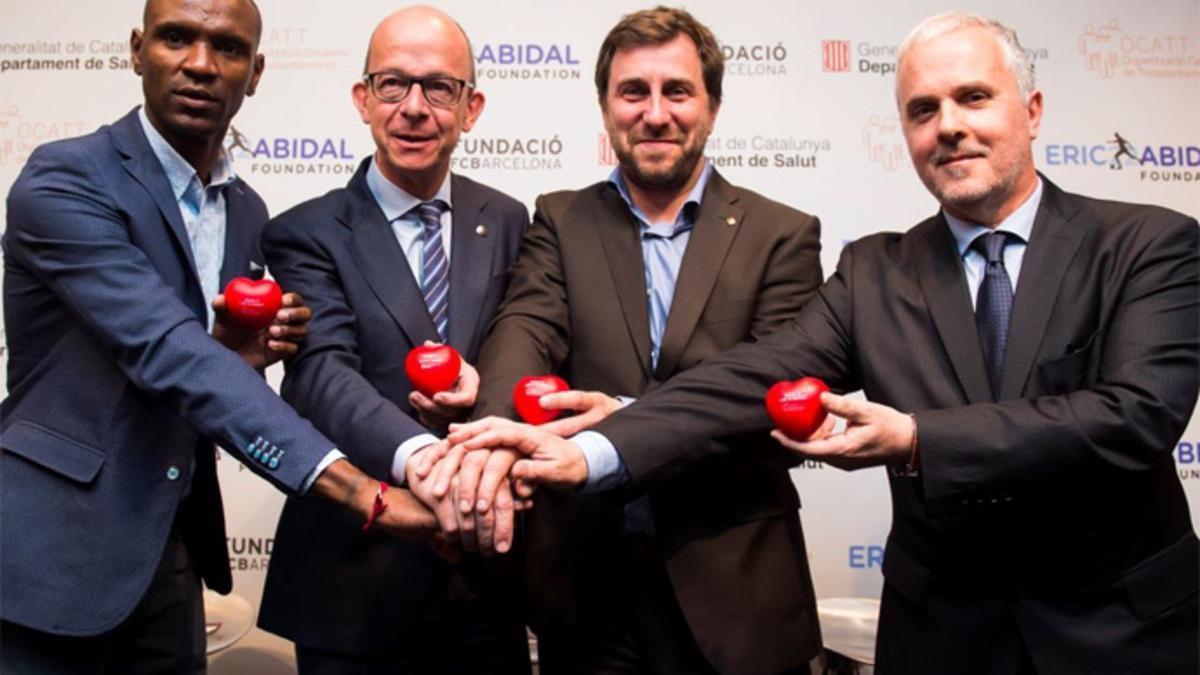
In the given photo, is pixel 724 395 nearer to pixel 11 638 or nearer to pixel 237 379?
pixel 237 379

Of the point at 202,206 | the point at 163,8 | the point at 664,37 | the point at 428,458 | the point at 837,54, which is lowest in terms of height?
the point at 428,458

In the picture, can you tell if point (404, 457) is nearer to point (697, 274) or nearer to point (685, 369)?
point (685, 369)

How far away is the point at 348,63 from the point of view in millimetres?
4453

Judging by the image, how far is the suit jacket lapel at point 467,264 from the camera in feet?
8.20

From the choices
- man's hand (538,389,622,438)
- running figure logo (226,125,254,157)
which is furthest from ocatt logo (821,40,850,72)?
man's hand (538,389,622,438)

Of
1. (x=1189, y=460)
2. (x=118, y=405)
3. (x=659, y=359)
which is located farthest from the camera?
(x=1189, y=460)

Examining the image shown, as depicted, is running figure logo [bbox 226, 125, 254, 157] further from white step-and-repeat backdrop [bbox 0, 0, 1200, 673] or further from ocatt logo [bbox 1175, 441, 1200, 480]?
ocatt logo [bbox 1175, 441, 1200, 480]

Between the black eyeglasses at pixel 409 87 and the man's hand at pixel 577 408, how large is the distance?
872 millimetres

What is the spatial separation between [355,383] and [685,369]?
2.55ft

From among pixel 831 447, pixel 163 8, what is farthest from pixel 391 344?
pixel 831 447

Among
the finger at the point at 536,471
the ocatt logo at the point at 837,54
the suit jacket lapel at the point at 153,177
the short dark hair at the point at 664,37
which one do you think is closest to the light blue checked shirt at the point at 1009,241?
the short dark hair at the point at 664,37

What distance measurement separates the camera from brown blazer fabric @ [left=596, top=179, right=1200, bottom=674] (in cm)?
188

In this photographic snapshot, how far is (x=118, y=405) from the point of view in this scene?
215 cm

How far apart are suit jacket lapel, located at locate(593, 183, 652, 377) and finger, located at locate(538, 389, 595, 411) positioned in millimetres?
169
